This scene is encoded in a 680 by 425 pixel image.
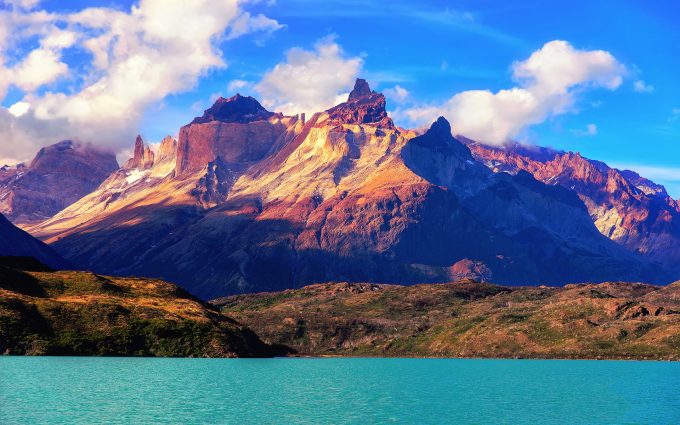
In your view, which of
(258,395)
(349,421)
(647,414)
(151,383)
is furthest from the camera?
(151,383)

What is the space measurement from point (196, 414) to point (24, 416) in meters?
26.8

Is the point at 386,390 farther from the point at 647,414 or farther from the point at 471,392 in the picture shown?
the point at 647,414

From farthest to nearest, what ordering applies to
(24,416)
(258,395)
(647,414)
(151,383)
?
(151,383) → (258,395) → (647,414) → (24,416)

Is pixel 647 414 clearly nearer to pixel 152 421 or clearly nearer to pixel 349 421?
pixel 349 421

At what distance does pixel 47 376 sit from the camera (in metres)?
195

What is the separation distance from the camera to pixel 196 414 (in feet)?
465

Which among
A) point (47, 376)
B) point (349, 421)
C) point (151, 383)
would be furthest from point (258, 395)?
point (47, 376)

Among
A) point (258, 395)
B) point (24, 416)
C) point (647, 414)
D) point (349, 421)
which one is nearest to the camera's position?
point (24, 416)

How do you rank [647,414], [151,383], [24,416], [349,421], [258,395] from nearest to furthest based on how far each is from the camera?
[24,416]
[349,421]
[647,414]
[258,395]
[151,383]

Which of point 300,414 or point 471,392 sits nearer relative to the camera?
point 300,414

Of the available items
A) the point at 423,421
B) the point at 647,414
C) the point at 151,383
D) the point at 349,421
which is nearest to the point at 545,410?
the point at 647,414

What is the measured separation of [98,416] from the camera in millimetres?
135125

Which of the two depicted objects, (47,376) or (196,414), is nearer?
(196,414)

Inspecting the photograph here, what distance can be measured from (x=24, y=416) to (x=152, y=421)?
19.2 metres
